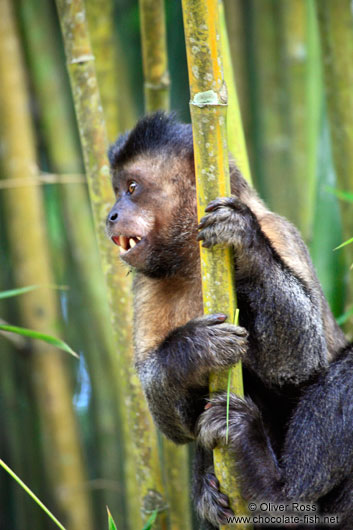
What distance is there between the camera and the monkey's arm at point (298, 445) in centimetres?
275

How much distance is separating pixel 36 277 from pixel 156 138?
1.80 metres

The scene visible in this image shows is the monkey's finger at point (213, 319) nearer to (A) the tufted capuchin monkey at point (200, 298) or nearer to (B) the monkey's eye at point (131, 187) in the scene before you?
(A) the tufted capuchin monkey at point (200, 298)

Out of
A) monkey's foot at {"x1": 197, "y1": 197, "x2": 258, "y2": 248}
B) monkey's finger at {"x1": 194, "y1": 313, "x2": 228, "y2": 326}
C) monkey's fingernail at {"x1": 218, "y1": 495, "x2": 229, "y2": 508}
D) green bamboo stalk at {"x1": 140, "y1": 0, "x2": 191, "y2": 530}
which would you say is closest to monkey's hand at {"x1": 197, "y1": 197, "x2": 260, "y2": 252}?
monkey's foot at {"x1": 197, "y1": 197, "x2": 258, "y2": 248}

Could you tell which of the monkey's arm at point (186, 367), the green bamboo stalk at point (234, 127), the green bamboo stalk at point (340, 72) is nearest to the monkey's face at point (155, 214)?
the green bamboo stalk at point (234, 127)

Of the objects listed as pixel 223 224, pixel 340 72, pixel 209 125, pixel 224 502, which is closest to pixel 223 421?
pixel 224 502

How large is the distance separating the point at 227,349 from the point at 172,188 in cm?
92

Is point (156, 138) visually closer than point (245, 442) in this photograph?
No

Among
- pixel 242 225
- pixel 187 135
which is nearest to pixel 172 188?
pixel 187 135

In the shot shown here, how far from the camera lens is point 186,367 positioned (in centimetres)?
274

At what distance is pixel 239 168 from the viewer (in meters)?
3.26

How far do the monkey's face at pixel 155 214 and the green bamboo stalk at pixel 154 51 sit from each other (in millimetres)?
587

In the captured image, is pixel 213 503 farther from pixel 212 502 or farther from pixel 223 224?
pixel 223 224

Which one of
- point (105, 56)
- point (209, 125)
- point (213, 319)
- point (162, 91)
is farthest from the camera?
point (105, 56)

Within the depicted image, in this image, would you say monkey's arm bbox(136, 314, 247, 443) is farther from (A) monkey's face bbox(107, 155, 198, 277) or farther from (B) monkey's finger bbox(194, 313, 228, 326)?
(A) monkey's face bbox(107, 155, 198, 277)
